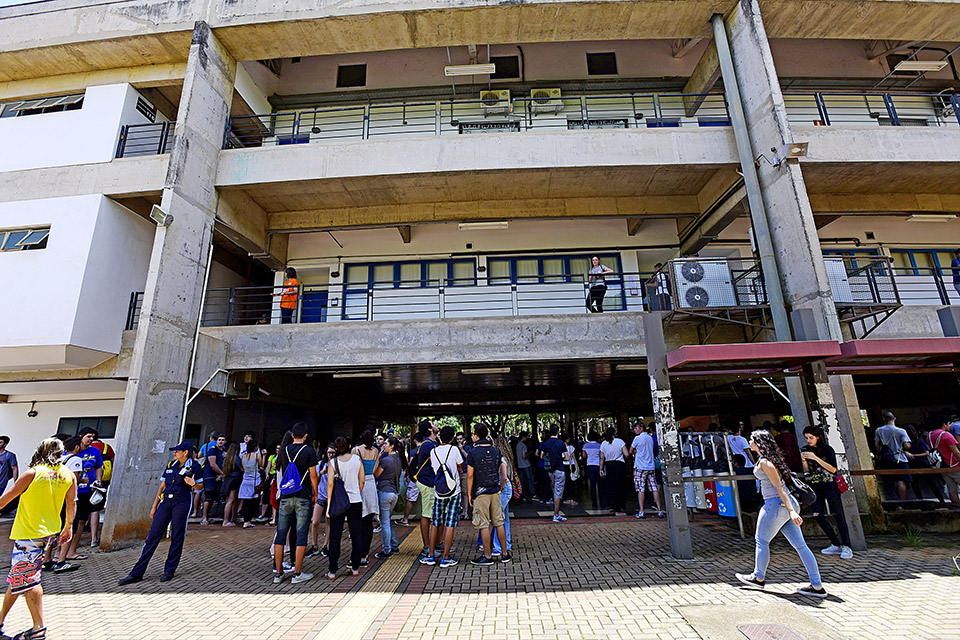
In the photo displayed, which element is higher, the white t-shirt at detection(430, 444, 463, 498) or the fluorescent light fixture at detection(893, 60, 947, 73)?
the fluorescent light fixture at detection(893, 60, 947, 73)

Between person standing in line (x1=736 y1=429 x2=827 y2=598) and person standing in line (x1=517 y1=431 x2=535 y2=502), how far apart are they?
6823 millimetres

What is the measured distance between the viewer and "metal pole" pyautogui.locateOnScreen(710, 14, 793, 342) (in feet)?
30.3

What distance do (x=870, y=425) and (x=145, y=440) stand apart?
2157cm

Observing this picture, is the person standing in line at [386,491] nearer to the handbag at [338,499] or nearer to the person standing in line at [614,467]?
the handbag at [338,499]

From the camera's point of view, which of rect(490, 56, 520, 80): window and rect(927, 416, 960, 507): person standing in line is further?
rect(490, 56, 520, 80): window

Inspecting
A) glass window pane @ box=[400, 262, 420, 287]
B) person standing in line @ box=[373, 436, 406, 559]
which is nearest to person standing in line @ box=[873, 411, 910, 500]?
person standing in line @ box=[373, 436, 406, 559]

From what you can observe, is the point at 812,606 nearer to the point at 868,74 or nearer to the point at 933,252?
the point at 933,252

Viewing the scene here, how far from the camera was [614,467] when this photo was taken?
31.4 ft

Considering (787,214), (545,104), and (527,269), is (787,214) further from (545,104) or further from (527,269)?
(545,104)

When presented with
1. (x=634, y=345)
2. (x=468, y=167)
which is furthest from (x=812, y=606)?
(x=468, y=167)

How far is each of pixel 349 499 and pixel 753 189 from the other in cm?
991

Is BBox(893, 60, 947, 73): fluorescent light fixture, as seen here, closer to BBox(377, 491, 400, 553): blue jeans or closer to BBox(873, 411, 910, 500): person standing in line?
BBox(873, 411, 910, 500): person standing in line

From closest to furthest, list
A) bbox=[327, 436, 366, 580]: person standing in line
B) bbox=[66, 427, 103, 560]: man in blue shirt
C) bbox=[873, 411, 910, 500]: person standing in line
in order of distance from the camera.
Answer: bbox=[327, 436, 366, 580]: person standing in line
bbox=[66, 427, 103, 560]: man in blue shirt
bbox=[873, 411, 910, 500]: person standing in line

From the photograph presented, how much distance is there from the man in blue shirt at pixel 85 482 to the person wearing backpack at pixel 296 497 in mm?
3891
